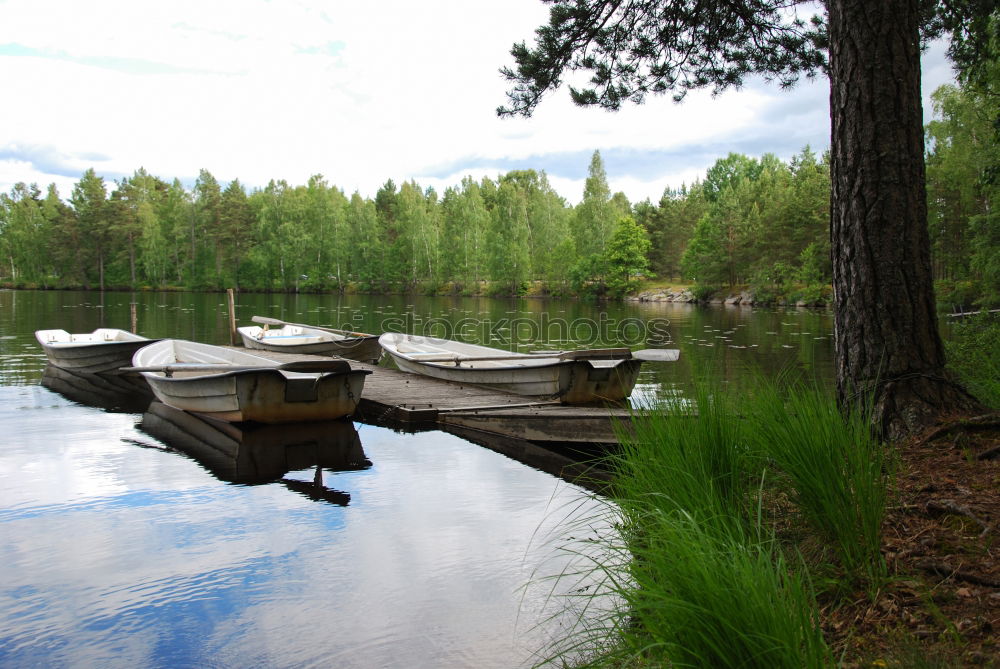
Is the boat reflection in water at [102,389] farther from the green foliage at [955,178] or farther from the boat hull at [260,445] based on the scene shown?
the green foliage at [955,178]

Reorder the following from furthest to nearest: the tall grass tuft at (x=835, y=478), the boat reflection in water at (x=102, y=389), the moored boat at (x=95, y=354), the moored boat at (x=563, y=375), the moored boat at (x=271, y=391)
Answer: the moored boat at (x=95, y=354)
the boat reflection in water at (x=102, y=389)
the moored boat at (x=563, y=375)
the moored boat at (x=271, y=391)
the tall grass tuft at (x=835, y=478)

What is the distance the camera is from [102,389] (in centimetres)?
1515

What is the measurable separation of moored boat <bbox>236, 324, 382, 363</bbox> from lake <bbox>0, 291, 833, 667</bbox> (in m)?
5.36

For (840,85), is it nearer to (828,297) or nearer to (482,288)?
(828,297)

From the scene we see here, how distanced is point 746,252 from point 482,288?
25.7 metres

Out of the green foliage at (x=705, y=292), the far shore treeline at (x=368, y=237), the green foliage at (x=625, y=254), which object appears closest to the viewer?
the green foliage at (x=705, y=292)

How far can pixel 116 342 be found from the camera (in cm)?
1541

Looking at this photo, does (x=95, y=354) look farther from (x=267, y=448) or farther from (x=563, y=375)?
(x=563, y=375)

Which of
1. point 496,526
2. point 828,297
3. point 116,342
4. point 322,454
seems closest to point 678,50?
point 496,526

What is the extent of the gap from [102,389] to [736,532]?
51.3 ft

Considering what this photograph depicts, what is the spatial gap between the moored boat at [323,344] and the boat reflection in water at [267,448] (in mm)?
5044

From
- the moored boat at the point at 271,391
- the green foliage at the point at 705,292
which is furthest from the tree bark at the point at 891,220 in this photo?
the green foliage at the point at 705,292

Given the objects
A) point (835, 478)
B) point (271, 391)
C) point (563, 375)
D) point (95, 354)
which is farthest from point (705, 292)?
point (835, 478)

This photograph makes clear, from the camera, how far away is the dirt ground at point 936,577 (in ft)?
7.07
